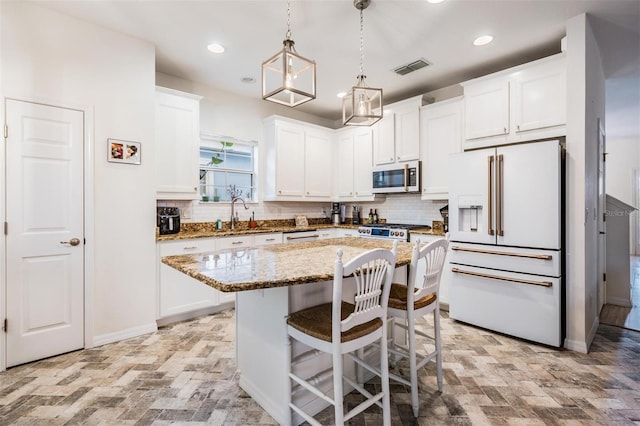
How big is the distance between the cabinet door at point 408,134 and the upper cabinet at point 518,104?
725mm

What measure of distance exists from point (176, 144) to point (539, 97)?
3.77 metres

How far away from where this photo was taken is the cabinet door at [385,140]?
450 centimetres

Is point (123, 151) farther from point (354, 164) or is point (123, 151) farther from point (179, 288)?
point (354, 164)

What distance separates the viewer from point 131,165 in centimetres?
304

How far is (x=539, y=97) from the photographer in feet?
9.98

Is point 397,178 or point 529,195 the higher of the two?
point 397,178

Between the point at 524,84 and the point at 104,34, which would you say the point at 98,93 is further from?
the point at 524,84

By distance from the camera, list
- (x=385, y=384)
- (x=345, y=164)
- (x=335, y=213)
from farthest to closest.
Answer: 1. (x=335, y=213)
2. (x=345, y=164)
3. (x=385, y=384)

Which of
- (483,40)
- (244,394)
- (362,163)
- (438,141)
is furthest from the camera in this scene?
(362,163)

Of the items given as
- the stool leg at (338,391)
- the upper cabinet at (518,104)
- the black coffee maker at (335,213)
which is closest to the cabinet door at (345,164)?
the black coffee maker at (335,213)

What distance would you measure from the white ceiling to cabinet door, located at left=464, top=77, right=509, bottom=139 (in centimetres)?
34

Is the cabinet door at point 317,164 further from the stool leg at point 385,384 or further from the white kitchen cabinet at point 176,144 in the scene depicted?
the stool leg at point 385,384

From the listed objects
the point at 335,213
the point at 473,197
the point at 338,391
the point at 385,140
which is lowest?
the point at 338,391

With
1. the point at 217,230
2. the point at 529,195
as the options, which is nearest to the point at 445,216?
the point at 529,195
